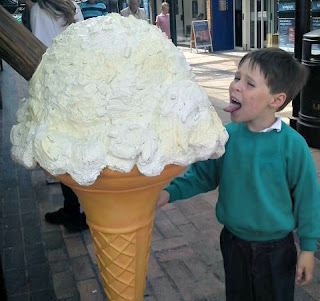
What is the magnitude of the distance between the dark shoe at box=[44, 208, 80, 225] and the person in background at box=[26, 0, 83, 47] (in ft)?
4.53

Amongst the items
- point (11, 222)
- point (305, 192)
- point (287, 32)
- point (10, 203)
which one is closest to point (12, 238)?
point (11, 222)

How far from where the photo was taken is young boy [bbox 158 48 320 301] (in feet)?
5.56

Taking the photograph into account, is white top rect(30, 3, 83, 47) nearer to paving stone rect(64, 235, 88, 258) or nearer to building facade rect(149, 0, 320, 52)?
paving stone rect(64, 235, 88, 258)

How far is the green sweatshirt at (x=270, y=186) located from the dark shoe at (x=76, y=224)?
2.05 metres

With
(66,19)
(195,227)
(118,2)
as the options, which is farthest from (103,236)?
(118,2)

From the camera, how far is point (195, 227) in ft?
11.8

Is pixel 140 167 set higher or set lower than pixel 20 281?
higher

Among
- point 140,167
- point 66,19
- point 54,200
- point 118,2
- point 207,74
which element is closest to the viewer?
point 140,167

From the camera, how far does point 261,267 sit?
6.06ft

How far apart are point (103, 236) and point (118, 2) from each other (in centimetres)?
1217

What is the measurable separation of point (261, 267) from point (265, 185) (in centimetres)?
36

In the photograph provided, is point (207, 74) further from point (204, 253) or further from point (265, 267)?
point (265, 267)

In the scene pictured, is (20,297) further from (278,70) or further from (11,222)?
(278,70)

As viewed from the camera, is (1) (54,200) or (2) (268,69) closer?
(2) (268,69)
